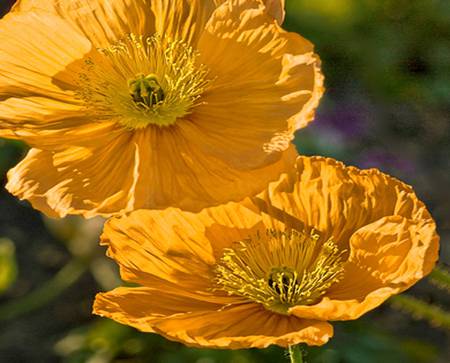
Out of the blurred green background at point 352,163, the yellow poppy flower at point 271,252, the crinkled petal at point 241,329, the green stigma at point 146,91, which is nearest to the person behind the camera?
the crinkled petal at point 241,329

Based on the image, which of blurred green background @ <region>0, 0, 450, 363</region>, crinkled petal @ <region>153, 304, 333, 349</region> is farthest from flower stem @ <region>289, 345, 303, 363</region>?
blurred green background @ <region>0, 0, 450, 363</region>

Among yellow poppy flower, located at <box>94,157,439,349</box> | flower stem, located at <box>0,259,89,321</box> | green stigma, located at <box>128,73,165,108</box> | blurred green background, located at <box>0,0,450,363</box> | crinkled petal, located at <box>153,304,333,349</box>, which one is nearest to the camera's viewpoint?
crinkled petal, located at <box>153,304,333,349</box>

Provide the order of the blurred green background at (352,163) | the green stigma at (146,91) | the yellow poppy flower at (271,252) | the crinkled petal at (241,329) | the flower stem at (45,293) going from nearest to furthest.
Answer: the crinkled petal at (241,329) → the yellow poppy flower at (271,252) → the green stigma at (146,91) → the blurred green background at (352,163) → the flower stem at (45,293)

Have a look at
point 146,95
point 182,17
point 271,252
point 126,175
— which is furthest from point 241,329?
point 182,17

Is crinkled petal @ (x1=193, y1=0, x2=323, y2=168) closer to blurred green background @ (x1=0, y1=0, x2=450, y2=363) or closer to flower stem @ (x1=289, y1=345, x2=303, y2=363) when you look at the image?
flower stem @ (x1=289, y1=345, x2=303, y2=363)

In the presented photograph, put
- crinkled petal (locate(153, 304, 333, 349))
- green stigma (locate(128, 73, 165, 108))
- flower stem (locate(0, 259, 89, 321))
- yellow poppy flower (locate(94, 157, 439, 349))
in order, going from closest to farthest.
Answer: crinkled petal (locate(153, 304, 333, 349))
yellow poppy flower (locate(94, 157, 439, 349))
green stigma (locate(128, 73, 165, 108))
flower stem (locate(0, 259, 89, 321))

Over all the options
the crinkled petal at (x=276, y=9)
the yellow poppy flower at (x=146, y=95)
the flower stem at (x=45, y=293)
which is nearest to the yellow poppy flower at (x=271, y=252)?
the yellow poppy flower at (x=146, y=95)

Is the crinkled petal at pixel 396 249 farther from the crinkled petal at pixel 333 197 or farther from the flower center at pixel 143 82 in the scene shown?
the flower center at pixel 143 82
